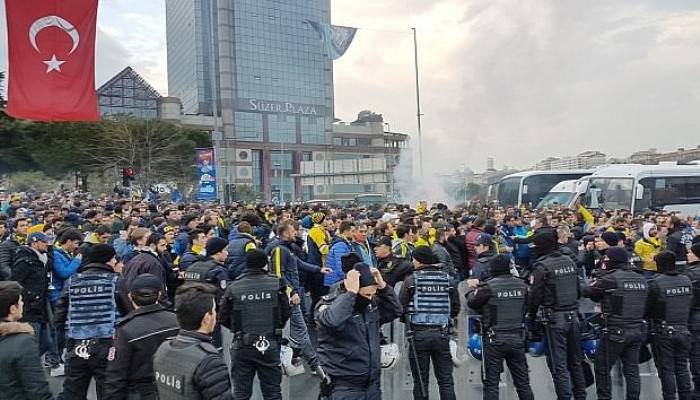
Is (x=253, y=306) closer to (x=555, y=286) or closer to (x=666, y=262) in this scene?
(x=555, y=286)

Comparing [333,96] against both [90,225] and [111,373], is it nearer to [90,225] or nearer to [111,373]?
[90,225]

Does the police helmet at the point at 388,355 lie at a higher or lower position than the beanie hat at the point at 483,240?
lower

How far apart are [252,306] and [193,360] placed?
7.93 feet

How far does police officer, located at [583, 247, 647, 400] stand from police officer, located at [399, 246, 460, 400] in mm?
1856

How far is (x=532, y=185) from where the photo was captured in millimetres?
28469

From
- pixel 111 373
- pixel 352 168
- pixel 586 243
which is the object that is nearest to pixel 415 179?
pixel 352 168

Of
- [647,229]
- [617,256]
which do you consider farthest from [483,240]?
[647,229]

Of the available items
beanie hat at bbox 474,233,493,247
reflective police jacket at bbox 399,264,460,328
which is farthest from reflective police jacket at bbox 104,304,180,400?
beanie hat at bbox 474,233,493,247

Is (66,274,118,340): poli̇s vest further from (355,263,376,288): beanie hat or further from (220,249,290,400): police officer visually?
(355,263,376,288): beanie hat

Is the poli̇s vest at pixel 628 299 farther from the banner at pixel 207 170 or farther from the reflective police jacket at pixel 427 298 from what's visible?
the banner at pixel 207 170

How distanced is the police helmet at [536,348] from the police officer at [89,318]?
457cm

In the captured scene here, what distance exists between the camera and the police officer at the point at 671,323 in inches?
246

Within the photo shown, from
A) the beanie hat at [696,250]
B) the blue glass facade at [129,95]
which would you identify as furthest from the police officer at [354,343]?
the blue glass facade at [129,95]

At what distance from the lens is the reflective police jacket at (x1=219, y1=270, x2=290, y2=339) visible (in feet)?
17.7
